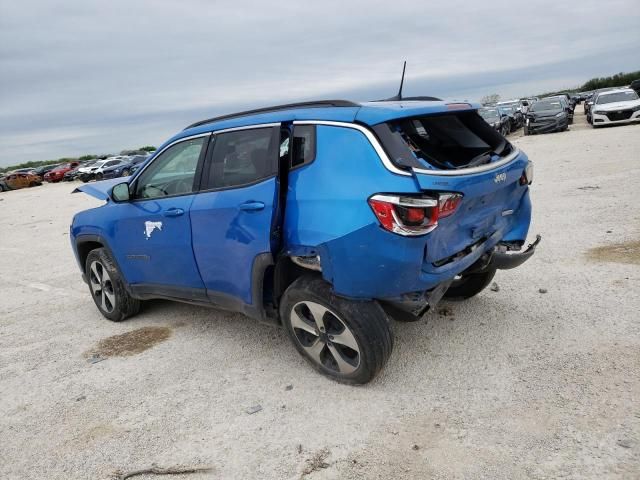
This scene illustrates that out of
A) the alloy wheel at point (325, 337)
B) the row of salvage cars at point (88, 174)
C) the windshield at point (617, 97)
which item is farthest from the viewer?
the row of salvage cars at point (88, 174)

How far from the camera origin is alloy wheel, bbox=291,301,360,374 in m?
3.21

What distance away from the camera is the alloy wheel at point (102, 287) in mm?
5010

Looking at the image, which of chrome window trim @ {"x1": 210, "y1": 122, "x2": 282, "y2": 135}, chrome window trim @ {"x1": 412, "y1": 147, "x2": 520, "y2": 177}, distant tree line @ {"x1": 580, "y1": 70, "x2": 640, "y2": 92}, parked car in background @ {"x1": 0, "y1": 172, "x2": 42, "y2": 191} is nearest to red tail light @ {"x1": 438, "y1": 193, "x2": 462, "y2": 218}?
chrome window trim @ {"x1": 412, "y1": 147, "x2": 520, "y2": 177}

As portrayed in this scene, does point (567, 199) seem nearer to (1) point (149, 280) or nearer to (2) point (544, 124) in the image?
(1) point (149, 280)

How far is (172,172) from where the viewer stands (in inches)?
167

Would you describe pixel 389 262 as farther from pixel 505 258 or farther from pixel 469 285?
pixel 469 285

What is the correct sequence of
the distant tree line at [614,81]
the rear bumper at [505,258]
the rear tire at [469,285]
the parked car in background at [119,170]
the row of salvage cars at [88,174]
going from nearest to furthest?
1. the rear bumper at [505,258]
2. the rear tire at [469,285]
3. the parked car in background at [119,170]
4. the row of salvage cars at [88,174]
5. the distant tree line at [614,81]

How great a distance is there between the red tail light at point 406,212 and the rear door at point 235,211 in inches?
31.1

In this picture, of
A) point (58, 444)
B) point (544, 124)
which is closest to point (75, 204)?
point (58, 444)

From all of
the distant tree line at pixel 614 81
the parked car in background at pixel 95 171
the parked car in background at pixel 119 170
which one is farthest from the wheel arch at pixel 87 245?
the distant tree line at pixel 614 81

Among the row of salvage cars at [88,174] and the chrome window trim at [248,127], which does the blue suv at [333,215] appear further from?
the row of salvage cars at [88,174]

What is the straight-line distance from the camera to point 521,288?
4.71 metres

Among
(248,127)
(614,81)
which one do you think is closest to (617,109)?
(248,127)

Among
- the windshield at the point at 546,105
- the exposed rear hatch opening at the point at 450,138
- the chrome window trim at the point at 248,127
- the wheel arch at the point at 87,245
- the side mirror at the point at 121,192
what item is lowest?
the wheel arch at the point at 87,245
